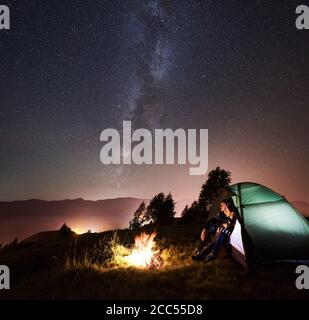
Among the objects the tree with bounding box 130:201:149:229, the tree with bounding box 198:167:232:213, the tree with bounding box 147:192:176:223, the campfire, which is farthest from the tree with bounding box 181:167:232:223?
the campfire

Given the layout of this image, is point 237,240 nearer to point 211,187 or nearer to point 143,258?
point 143,258

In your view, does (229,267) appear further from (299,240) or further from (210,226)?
(299,240)

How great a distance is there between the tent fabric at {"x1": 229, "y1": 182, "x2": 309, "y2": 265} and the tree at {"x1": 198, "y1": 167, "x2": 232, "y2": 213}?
3734 centimetres

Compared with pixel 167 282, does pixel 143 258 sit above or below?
above

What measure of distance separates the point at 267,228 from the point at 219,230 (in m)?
1.53

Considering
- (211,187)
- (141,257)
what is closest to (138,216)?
(211,187)

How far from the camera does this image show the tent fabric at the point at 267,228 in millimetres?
8016

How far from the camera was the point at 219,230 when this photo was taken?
30.7 ft

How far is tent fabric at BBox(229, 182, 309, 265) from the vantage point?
8.02 metres

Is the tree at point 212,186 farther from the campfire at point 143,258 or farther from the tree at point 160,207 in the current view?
the campfire at point 143,258

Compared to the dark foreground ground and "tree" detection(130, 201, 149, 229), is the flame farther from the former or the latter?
"tree" detection(130, 201, 149, 229)

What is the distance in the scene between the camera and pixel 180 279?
790 centimetres
